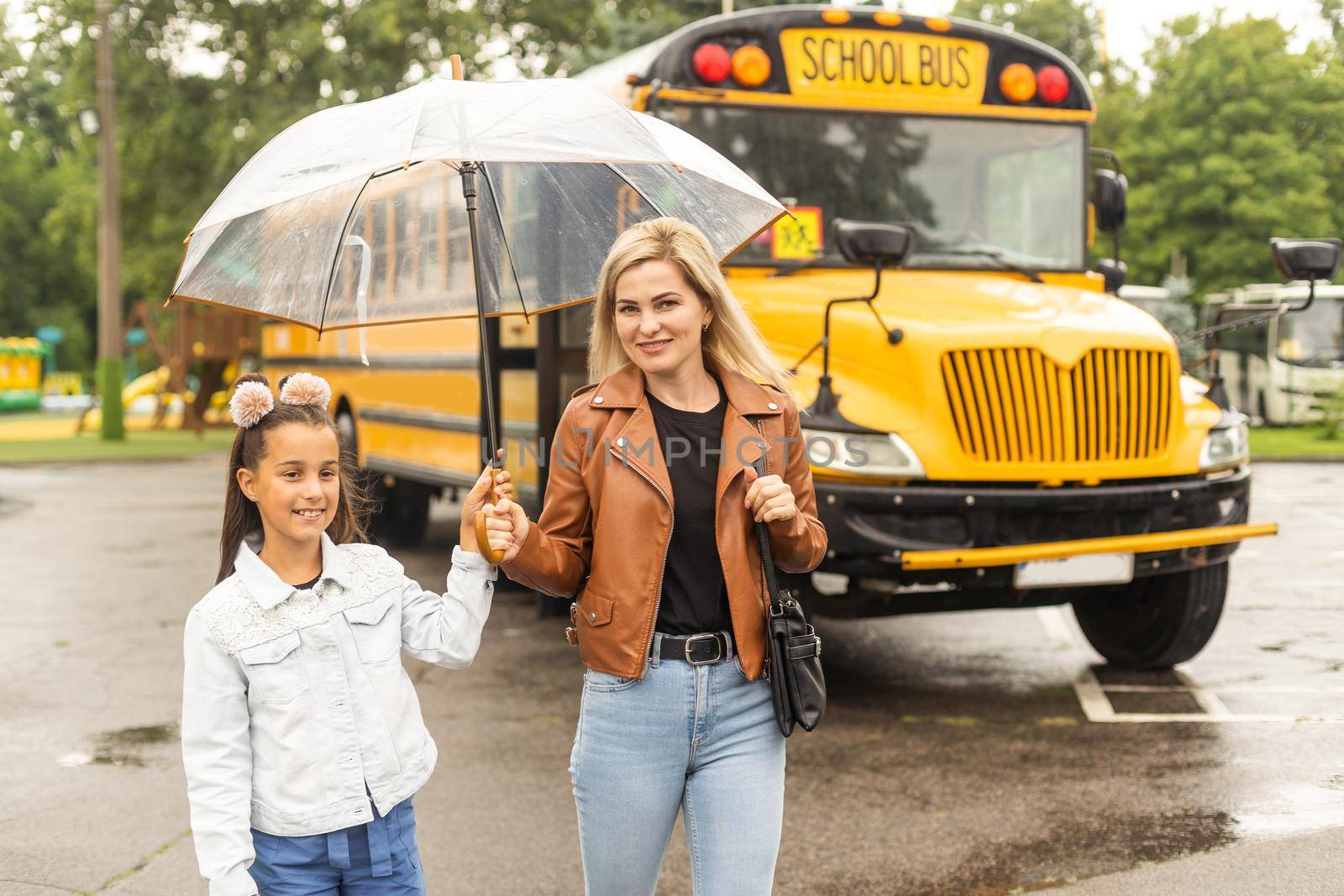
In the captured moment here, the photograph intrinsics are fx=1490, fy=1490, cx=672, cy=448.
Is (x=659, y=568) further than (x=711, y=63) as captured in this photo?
No

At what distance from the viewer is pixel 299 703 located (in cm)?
250

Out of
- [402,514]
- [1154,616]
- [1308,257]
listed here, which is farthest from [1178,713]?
[402,514]

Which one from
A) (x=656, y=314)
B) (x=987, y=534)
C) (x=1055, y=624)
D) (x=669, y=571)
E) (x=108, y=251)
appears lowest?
(x=1055, y=624)

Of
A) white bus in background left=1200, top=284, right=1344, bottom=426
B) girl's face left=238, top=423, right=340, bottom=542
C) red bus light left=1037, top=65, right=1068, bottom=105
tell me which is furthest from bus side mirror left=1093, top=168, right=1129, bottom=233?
white bus in background left=1200, top=284, right=1344, bottom=426

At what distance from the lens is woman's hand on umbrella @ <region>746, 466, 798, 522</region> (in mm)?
2576

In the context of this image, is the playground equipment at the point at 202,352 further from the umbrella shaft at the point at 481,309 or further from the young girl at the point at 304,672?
the young girl at the point at 304,672

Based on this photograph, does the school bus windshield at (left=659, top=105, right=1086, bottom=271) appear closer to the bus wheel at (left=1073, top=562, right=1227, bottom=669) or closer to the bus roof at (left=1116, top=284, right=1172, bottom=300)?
the bus wheel at (left=1073, top=562, right=1227, bottom=669)

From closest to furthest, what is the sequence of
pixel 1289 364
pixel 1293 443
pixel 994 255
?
pixel 994 255 < pixel 1293 443 < pixel 1289 364

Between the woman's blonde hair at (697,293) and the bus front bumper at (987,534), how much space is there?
2.37 metres

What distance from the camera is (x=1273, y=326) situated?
22344 mm

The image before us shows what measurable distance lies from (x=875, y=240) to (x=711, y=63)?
47.4 inches

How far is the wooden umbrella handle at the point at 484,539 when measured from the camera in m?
2.56

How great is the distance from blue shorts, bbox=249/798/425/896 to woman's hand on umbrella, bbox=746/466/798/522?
809 mm

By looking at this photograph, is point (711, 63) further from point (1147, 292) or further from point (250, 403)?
point (1147, 292)
